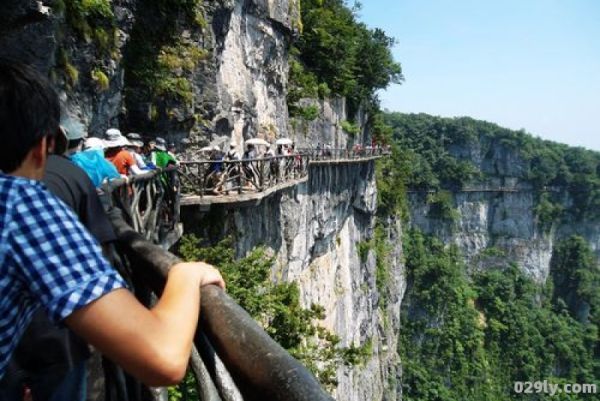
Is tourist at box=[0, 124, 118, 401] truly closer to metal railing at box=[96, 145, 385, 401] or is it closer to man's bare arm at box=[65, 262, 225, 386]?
metal railing at box=[96, 145, 385, 401]

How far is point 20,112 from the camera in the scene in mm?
1209

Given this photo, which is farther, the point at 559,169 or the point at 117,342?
the point at 559,169

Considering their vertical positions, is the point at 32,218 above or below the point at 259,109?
below

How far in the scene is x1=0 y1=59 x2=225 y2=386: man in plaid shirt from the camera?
1.02 m

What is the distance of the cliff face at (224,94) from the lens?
31.6ft

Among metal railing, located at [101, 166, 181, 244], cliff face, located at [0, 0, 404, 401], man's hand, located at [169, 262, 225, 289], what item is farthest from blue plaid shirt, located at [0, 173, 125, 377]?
cliff face, located at [0, 0, 404, 401]

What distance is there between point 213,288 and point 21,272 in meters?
0.55

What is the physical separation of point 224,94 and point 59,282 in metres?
15.7

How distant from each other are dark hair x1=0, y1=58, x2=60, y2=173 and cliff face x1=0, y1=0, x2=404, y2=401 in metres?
8.12

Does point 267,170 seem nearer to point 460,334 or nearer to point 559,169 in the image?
point 460,334

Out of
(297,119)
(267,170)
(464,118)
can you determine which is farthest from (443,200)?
(267,170)

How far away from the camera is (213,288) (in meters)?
1.48

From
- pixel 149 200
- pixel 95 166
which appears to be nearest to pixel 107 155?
pixel 149 200

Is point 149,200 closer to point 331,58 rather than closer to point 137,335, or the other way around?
point 137,335
